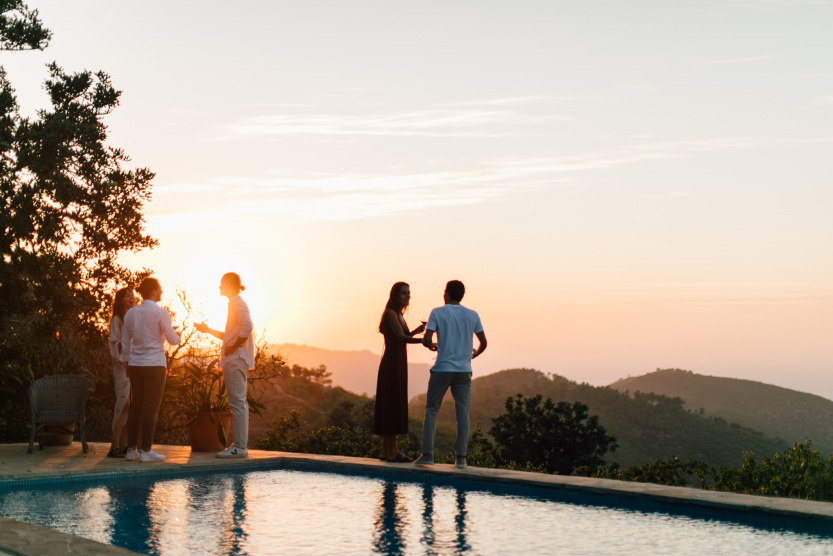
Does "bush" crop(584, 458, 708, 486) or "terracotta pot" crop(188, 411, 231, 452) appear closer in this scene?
"terracotta pot" crop(188, 411, 231, 452)

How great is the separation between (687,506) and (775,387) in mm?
113356

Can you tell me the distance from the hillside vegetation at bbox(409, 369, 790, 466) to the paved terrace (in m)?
58.9

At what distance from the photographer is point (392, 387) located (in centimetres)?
820

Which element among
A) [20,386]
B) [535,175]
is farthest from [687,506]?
[535,175]

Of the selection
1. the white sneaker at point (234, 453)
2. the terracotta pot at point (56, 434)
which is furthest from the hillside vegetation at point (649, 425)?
the white sneaker at point (234, 453)

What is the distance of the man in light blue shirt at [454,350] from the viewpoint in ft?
25.7

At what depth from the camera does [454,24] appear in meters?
14.4

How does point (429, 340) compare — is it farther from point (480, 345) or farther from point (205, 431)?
point (205, 431)

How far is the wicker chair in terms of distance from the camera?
880cm

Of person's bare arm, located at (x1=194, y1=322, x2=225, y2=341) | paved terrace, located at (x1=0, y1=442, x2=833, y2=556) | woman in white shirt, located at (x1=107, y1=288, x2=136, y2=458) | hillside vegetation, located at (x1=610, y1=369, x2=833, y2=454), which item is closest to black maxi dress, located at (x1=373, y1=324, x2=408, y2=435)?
paved terrace, located at (x1=0, y1=442, x2=833, y2=556)

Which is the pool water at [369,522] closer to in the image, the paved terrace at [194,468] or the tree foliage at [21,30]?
the paved terrace at [194,468]

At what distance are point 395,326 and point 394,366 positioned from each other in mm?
444

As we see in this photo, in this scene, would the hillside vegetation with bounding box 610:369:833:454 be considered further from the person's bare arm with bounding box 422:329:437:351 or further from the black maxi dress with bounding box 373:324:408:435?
the person's bare arm with bounding box 422:329:437:351

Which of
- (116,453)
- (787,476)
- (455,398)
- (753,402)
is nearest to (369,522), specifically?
(455,398)
